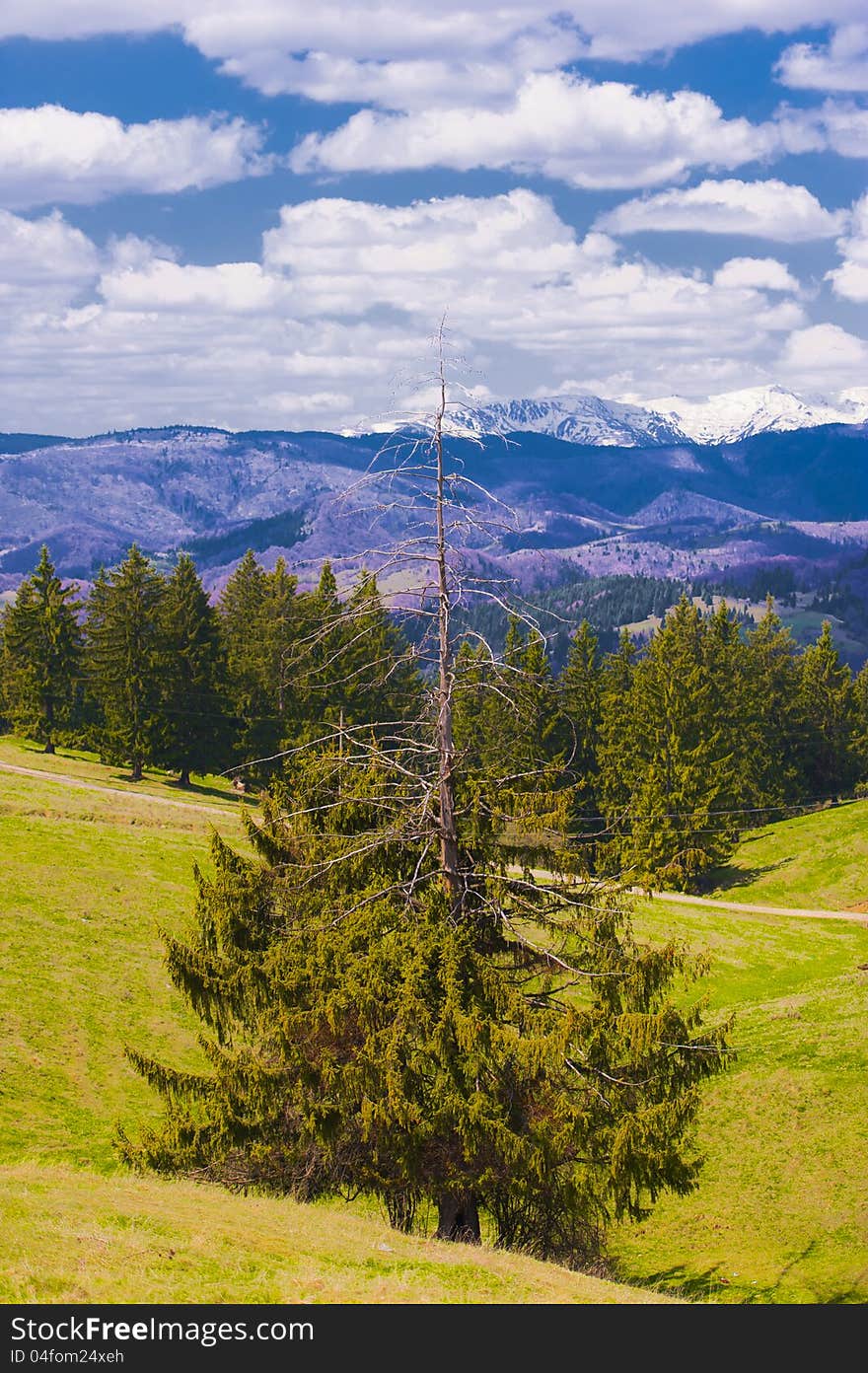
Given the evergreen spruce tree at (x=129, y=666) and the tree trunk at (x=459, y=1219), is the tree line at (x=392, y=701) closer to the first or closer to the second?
the evergreen spruce tree at (x=129, y=666)

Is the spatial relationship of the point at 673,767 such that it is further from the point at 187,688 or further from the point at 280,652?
the point at 187,688

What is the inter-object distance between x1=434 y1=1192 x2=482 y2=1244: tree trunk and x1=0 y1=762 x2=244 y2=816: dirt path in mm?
A: 45935

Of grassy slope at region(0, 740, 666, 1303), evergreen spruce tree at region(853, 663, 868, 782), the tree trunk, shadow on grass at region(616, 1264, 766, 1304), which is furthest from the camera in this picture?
evergreen spruce tree at region(853, 663, 868, 782)

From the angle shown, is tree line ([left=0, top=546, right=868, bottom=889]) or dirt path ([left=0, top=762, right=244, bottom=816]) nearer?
dirt path ([left=0, top=762, right=244, bottom=816])

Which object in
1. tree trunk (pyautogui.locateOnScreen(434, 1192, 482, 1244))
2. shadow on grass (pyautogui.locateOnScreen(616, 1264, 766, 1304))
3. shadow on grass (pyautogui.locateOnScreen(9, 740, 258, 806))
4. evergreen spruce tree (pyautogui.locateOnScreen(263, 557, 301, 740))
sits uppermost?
evergreen spruce tree (pyautogui.locateOnScreen(263, 557, 301, 740))

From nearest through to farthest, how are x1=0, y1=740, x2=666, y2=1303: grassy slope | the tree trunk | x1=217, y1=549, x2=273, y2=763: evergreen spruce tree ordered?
x1=0, y1=740, x2=666, y2=1303: grassy slope → the tree trunk → x1=217, y1=549, x2=273, y2=763: evergreen spruce tree

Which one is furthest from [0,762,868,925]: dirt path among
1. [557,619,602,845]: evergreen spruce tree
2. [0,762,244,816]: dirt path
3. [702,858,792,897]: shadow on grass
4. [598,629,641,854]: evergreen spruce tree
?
[557,619,602,845]: evergreen spruce tree

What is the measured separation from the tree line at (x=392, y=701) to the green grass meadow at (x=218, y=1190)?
15.8 metres

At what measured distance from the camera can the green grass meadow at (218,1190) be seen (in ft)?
41.8

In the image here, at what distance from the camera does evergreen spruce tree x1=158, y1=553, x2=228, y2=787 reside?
7856 centimetres

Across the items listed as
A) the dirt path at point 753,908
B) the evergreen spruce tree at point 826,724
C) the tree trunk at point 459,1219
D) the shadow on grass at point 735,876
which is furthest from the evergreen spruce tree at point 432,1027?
the evergreen spruce tree at point 826,724

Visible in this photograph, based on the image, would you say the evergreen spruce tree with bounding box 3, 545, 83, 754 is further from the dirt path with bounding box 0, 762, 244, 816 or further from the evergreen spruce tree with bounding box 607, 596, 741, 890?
the evergreen spruce tree with bounding box 607, 596, 741, 890

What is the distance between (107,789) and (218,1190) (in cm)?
5065
